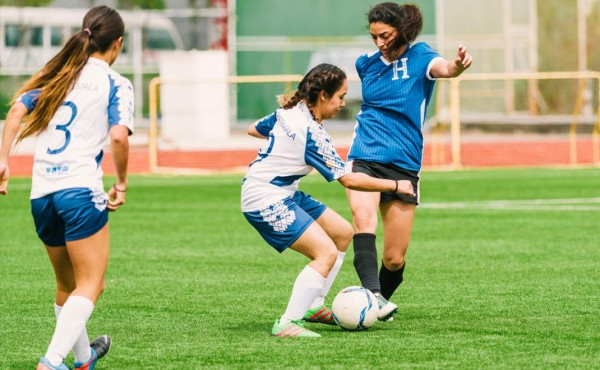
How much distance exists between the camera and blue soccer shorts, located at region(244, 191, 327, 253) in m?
7.07

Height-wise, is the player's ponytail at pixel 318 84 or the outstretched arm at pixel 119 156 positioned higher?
the player's ponytail at pixel 318 84

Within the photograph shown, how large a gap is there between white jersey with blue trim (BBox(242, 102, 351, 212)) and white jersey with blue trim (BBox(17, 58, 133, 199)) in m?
1.33

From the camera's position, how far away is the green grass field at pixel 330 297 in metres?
6.50

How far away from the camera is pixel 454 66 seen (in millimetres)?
7496

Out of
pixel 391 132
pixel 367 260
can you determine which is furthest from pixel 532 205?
pixel 367 260

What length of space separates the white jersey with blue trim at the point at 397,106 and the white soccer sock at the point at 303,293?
3.39 ft

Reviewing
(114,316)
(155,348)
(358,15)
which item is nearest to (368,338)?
(155,348)

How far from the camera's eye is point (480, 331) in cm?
716

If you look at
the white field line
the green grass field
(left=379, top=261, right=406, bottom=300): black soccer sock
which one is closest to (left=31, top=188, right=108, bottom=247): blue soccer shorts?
the green grass field

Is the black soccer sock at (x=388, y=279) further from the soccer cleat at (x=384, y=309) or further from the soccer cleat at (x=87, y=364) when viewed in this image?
the soccer cleat at (x=87, y=364)

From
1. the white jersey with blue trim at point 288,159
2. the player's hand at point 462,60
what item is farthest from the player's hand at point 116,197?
the player's hand at point 462,60

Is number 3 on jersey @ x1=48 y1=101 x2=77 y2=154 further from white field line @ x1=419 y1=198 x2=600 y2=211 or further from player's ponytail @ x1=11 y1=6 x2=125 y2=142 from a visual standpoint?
white field line @ x1=419 y1=198 x2=600 y2=211

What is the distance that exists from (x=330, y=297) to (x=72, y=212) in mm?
3310

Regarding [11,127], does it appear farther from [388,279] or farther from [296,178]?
[388,279]
